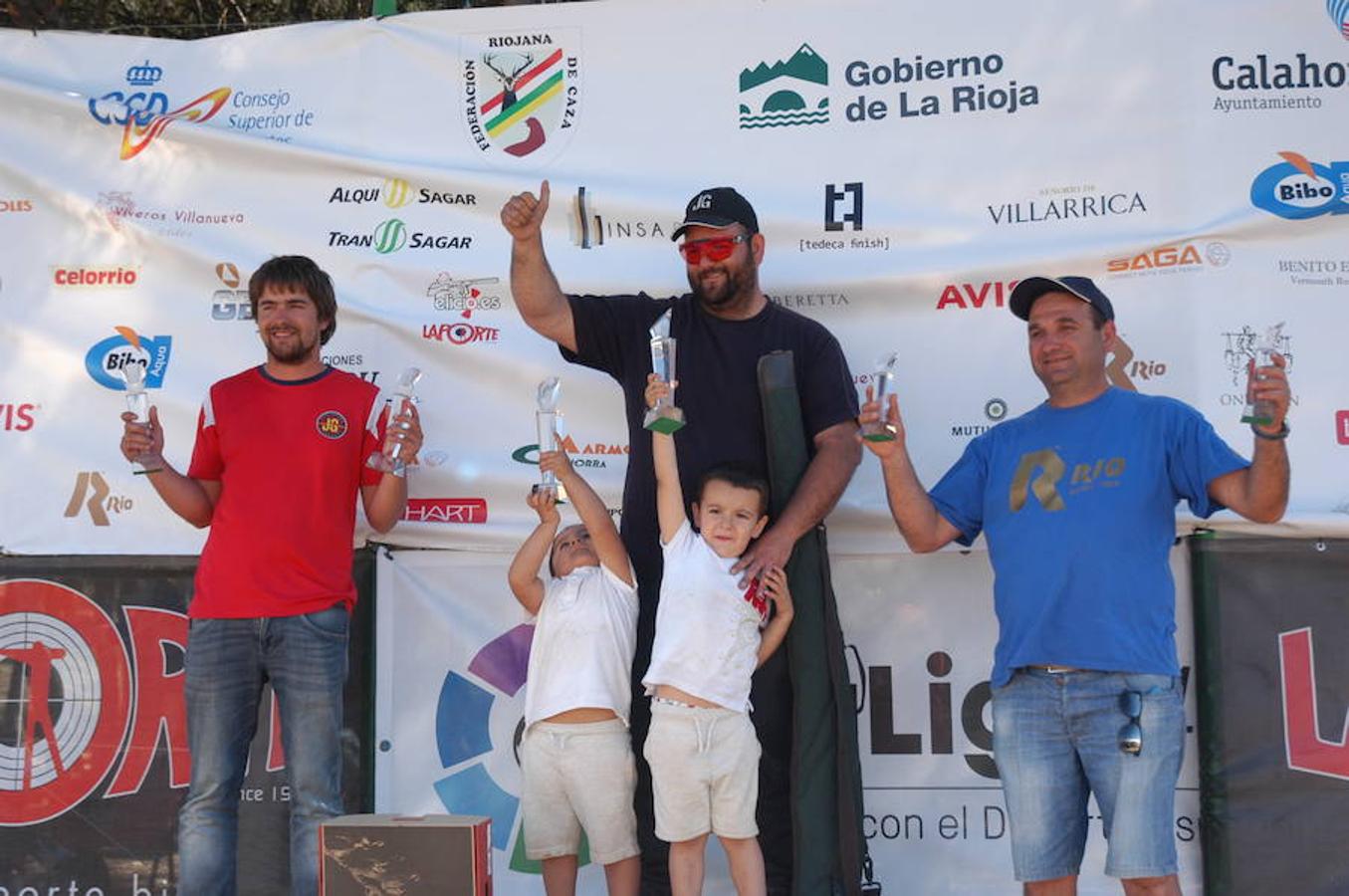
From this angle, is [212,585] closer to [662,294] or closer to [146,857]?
[146,857]

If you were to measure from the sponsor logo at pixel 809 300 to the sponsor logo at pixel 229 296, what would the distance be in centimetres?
176

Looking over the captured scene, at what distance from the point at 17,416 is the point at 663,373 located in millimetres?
2418

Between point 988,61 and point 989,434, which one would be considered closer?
point 989,434

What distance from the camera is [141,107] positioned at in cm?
505

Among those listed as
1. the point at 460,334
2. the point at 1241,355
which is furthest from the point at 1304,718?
the point at 460,334

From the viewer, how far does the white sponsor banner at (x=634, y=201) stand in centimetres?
448

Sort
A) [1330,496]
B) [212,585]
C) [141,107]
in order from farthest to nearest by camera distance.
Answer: [141,107], [1330,496], [212,585]

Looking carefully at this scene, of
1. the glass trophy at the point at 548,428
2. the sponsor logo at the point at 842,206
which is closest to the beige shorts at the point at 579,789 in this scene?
the glass trophy at the point at 548,428

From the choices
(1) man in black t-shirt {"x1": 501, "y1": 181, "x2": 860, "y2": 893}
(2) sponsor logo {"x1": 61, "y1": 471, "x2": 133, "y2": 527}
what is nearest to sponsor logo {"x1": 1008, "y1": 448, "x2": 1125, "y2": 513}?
(1) man in black t-shirt {"x1": 501, "y1": 181, "x2": 860, "y2": 893}

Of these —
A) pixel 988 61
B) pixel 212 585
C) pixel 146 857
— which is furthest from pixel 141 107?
pixel 988 61

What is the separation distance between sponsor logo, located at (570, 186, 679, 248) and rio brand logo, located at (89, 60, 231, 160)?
1.32 m

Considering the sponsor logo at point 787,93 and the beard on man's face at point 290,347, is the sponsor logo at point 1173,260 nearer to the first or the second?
the sponsor logo at point 787,93

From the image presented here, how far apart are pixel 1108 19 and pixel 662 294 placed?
5.35 ft

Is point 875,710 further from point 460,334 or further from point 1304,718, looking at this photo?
point 460,334
